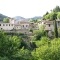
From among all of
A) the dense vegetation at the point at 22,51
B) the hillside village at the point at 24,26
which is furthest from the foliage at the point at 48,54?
the hillside village at the point at 24,26

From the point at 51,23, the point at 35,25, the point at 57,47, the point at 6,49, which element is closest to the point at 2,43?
the point at 6,49

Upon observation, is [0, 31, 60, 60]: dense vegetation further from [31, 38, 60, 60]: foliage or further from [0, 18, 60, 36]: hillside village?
[0, 18, 60, 36]: hillside village

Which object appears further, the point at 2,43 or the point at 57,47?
the point at 57,47

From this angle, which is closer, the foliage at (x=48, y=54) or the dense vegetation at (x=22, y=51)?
the dense vegetation at (x=22, y=51)

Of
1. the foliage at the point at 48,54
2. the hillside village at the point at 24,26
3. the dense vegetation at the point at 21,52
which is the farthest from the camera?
the hillside village at the point at 24,26

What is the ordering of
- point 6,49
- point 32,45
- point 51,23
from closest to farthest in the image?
point 6,49, point 32,45, point 51,23

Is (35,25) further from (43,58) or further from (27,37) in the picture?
(43,58)

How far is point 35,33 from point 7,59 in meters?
37.8

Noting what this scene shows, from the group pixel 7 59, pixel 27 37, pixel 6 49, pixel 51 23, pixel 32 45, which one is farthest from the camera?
pixel 51 23

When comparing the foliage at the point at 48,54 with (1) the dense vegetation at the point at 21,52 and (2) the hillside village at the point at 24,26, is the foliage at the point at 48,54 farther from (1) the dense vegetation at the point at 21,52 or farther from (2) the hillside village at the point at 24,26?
(2) the hillside village at the point at 24,26

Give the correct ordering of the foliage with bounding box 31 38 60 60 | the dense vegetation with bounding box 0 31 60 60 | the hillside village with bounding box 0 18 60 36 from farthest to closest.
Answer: the hillside village with bounding box 0 18 60 36, the foliage with bounding box 31 38 60 60, the dense vegetation with bounding box 0 31 60 60

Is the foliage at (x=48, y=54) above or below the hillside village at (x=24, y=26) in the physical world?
below

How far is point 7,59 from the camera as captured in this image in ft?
101

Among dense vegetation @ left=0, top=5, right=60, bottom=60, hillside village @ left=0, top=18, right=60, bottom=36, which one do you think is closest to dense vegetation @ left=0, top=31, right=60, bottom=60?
dense vegetation @ left=0, top=5, right=60, bottom=60
